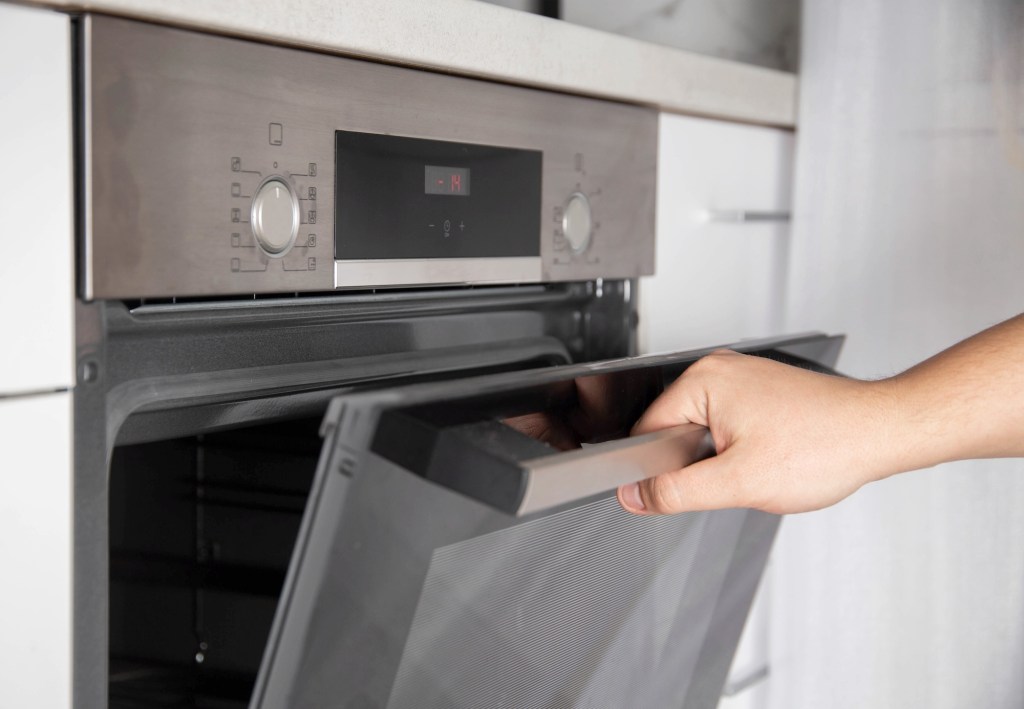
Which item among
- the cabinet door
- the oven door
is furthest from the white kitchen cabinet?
the oven door

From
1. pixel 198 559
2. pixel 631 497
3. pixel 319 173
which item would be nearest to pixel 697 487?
pixel 631 497

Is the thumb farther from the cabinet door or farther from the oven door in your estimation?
the cabinet door

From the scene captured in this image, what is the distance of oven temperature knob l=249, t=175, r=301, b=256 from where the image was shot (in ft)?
2.00

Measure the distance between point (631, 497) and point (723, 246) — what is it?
0.51 meters

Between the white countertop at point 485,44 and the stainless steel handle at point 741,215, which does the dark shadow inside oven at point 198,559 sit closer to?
the white countertop at point 485,44

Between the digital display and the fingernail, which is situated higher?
the digital display

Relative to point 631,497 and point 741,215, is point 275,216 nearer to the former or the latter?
point 631,497

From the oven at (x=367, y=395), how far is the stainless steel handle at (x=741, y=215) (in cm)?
14

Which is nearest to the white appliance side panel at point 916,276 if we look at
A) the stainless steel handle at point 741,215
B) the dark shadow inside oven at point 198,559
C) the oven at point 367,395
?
the stainless steel handle at point 741,215

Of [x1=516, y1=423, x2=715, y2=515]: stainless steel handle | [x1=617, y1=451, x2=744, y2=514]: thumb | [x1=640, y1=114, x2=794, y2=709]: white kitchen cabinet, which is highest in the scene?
[x1=640, y1=114, x2=794, y2=709]: white kitchen cabinet

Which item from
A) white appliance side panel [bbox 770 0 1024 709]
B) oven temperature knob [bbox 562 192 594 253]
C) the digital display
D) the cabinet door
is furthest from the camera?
white appliance side panel [bbox 770 0 1024 709]

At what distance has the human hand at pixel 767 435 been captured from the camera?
63cm

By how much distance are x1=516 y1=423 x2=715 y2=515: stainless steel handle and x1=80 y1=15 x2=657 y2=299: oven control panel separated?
0.22 m

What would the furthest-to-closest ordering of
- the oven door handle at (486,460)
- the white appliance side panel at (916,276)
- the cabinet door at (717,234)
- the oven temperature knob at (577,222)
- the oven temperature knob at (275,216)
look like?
the white appliance side panel at (916,276) → the cabinet door at (717,234) → the oven temperature knob at (577,222) → the oven temperature knob at (275,216) → the oven door handle at (486,460)
